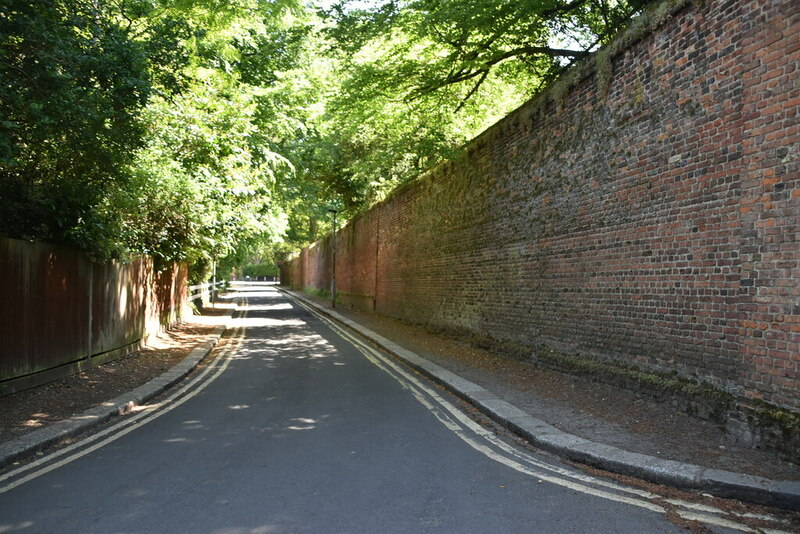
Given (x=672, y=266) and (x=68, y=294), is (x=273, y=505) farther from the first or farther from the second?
(x=68, y=294)

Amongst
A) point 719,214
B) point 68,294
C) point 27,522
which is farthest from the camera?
point 68,294

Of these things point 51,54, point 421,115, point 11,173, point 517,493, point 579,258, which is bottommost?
point 517,493

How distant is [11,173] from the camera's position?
717 centimetres

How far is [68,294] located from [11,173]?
2.39m

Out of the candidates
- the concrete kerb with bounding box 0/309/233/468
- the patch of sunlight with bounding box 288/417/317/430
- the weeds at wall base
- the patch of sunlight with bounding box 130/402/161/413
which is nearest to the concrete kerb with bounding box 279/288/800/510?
the weeds at wall base

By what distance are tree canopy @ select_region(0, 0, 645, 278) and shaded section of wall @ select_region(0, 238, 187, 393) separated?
0.47 m

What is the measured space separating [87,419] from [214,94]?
8616 millimetres

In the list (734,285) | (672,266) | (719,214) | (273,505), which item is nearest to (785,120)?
(719,214)

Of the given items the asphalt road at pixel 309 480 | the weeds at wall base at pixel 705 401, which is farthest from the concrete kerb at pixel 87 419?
the weeds at wall base at pixel 705 401

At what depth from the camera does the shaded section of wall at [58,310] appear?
287 inches

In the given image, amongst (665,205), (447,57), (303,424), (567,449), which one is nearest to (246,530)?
(303,424)

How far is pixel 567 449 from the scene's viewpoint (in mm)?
5449

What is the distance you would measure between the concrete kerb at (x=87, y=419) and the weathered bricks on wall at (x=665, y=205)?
6313 millimetres

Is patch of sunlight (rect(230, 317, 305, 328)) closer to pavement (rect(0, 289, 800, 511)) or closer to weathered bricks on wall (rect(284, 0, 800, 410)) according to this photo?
weathered bricks on wall (rect(284, 0, 800, 410))
